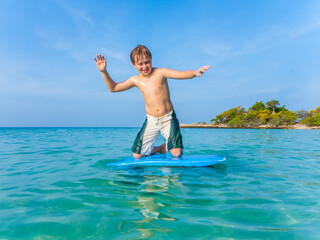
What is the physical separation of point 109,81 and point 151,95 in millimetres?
929

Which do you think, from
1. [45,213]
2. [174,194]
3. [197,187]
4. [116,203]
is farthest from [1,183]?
[197,187]

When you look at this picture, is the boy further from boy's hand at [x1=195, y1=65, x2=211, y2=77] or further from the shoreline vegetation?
the shoreline vegetation

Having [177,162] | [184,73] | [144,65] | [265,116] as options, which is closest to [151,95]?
[144,65]

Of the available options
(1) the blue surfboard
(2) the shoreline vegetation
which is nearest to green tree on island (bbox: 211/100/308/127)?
(2) the shoreline vegetation

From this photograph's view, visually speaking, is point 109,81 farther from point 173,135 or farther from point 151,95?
point 173,135

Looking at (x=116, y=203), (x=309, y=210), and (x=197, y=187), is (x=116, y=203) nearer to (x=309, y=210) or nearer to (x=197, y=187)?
(x=197, y=187)

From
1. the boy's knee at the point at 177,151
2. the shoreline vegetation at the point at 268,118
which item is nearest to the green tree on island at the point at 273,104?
the shoreline vegetation at the point at 268,118

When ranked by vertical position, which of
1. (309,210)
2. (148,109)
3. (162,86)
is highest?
(162,86)

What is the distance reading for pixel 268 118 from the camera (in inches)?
2320

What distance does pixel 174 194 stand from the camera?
8.46ft

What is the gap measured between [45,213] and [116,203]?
0.69m

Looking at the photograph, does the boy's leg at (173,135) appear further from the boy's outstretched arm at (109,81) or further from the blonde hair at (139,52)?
the blonde hair at (139,52)

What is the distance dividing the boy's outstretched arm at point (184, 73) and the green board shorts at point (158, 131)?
0.83 meters

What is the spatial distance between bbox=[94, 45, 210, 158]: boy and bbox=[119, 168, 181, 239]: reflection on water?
109 centimetres
